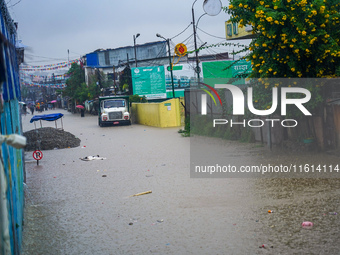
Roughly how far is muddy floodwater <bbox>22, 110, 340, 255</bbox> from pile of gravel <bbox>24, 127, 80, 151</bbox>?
23.5 ft

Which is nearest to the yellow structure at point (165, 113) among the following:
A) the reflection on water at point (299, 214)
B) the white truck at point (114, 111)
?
the white truck at point (114, 111)

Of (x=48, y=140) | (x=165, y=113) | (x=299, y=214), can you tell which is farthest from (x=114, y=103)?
(x=299, y=214)

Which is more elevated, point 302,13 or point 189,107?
point 302,13

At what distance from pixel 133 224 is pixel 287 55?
740 cm

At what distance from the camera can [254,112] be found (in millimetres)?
14742

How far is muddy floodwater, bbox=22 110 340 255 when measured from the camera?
19.6ft

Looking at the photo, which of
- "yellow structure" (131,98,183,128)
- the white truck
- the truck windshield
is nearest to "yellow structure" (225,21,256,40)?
"yellow structure" (131,98,183,128)

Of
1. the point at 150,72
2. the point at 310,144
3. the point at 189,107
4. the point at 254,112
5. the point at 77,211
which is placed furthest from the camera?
the point at 150,72

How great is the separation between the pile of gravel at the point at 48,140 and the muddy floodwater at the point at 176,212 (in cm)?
715

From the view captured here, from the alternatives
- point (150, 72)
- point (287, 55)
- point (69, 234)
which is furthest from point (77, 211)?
point (150, 72)

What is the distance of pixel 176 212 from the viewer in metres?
7.74

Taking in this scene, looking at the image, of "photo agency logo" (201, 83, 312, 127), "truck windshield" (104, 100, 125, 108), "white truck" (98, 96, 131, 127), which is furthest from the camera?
"truck windshield" (104, 100, 125, 108)

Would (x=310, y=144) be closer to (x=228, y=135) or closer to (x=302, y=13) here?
(x=302, y=13)

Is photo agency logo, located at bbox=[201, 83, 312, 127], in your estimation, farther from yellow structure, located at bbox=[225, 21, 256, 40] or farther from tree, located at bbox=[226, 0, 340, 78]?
yellow structure, located at bbox=[225, 21, 256, 40]
